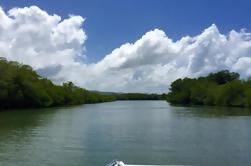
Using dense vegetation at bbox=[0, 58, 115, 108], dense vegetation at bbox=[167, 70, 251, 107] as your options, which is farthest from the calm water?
dense vegetation at bbox=[167, 70, 251, 107]

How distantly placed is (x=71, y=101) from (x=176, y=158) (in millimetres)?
121607

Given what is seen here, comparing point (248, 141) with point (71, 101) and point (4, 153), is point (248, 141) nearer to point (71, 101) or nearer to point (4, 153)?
point (4, 153)

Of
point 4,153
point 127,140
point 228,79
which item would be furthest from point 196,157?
point 228,79

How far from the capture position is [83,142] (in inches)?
1196

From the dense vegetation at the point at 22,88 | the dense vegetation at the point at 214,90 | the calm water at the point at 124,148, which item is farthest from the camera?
the dense vegetation at the point at 214,90

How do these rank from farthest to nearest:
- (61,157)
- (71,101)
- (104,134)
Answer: (71,101) → (104,134) → (61,157)

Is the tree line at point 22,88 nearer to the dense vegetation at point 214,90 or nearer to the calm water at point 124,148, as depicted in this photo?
the dense vegetation at point 214,90

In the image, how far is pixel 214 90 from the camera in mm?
129000

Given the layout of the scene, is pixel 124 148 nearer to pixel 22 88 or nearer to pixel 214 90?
pixel 22 88

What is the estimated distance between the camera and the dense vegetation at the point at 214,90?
111 metres

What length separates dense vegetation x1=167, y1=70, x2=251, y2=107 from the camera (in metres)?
111

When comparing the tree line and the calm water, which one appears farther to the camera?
the tree line

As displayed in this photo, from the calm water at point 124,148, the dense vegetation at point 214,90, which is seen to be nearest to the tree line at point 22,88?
the dense vegetation at point 214,90

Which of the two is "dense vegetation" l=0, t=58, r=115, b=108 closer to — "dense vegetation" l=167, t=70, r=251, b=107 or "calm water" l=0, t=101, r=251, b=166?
"dense vegetation" l=167, t=70, r=251, b=107
